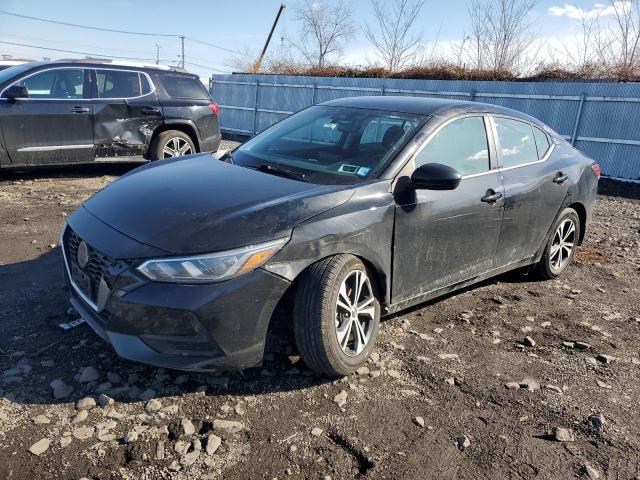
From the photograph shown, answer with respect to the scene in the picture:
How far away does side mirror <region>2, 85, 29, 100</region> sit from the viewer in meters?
7.48

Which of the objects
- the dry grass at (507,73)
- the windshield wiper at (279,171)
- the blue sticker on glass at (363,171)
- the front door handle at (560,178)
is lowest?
the front door handle at (560,178)

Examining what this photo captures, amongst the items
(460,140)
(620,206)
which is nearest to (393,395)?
(460,140)

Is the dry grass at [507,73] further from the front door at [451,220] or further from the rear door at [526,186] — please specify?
the front door at [451,220]

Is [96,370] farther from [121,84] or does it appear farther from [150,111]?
[121,84]

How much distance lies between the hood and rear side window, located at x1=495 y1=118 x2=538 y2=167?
178 centimetres

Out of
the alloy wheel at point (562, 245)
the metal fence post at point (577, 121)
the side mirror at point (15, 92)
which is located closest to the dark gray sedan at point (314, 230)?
the alloy wheel at point (562, 245)

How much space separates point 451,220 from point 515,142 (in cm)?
132

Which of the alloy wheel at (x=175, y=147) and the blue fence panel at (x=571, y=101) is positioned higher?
the blue fence panel at (x=571, y=101)

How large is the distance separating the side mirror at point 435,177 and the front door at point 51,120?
21.3 ft

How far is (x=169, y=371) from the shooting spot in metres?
3.21

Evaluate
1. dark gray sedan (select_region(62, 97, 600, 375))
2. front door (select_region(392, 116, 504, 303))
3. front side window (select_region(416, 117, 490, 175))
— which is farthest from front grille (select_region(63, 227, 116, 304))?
front side window (select_region(416, 117, 490, 175))

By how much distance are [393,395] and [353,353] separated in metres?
0.34

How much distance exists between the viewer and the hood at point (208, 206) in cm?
285

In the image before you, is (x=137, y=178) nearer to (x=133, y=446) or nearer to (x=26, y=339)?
(x=26, y=339)
